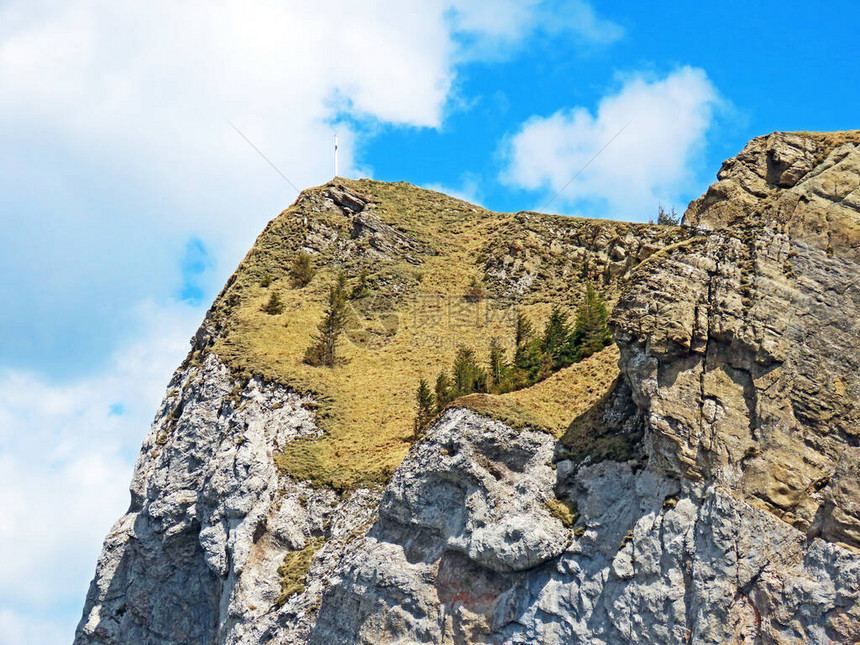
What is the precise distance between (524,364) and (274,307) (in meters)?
22.8

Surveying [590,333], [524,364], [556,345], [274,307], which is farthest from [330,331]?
[590,333]

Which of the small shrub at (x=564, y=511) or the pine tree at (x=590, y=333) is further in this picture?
the pine tree at (x=590, y=333)

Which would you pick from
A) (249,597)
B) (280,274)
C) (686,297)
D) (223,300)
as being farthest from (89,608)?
(686,297)

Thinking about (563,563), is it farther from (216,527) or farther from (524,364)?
(216,527)

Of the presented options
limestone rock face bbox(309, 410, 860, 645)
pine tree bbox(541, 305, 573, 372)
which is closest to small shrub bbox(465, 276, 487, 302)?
pine tree bbox(541, 305, 573, 372)

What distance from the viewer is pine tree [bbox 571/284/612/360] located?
5144 cm

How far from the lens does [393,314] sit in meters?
74.6

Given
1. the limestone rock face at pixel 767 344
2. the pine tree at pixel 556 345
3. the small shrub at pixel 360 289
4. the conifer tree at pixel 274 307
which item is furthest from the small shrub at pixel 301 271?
the limestone rock face at pixel 767 344

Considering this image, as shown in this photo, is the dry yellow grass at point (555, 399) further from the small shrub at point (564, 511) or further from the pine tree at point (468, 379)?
the pine tree at point (468, 379)

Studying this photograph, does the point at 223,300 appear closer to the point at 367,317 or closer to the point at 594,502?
the point at 367,317

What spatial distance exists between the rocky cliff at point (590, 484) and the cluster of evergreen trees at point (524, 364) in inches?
109

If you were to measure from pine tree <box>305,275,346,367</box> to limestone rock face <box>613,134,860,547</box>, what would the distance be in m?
28.0

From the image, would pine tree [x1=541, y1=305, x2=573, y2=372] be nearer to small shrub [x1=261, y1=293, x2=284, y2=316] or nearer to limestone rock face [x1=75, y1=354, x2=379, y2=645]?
limestone rock face [x1=75, y1=354, x2=379, y2=645]

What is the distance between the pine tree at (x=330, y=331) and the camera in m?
61.7
